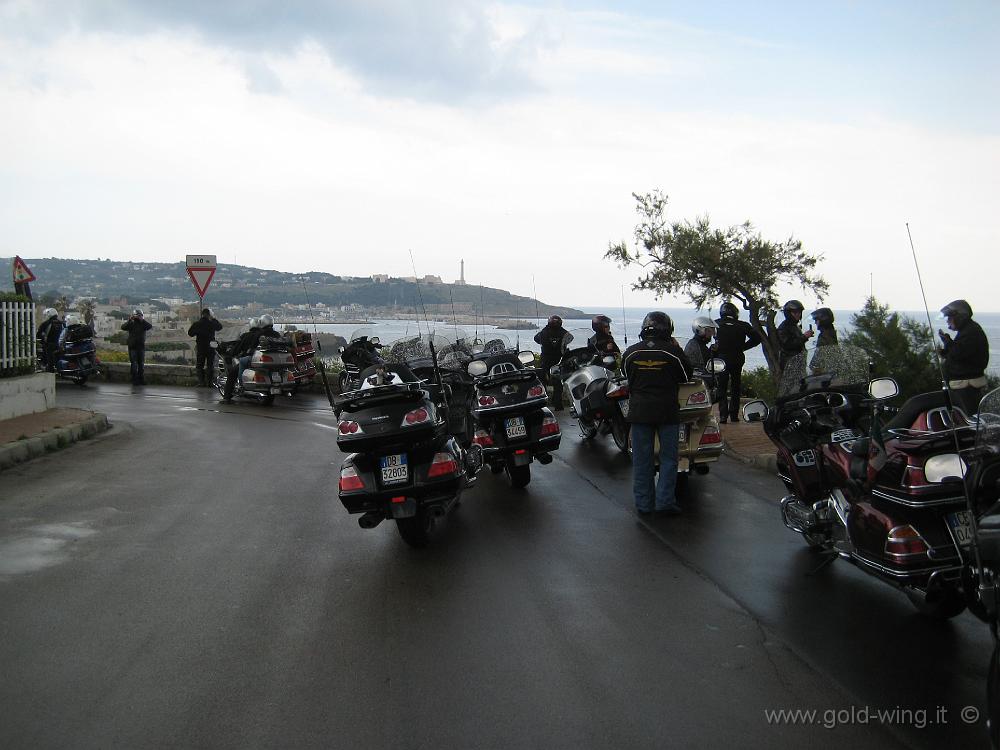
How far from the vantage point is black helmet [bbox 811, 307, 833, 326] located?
1166 centimetres

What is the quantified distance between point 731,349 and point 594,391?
360 centimetres

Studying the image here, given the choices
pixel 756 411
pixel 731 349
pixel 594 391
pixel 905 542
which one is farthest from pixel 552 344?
pixel 905 542

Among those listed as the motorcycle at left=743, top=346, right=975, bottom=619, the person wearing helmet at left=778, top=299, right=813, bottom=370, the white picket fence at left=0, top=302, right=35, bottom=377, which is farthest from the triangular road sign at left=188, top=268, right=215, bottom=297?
the motorcycle at left=743, top=346, right=975, bottom=619

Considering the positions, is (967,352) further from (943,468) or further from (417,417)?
(417,417)

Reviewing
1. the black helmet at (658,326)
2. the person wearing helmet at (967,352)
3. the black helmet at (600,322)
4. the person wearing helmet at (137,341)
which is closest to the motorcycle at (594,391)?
the black helmet at (600,322)

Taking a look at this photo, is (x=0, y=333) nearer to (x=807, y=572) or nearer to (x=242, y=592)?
(x=242, y=592)

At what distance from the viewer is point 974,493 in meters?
4.20

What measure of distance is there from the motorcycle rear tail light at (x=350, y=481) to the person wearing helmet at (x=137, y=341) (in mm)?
15883

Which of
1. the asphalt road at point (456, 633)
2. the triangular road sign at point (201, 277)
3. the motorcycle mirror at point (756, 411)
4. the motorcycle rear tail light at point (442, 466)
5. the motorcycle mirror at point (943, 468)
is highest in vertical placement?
the triangular road sign at point (201, 277)

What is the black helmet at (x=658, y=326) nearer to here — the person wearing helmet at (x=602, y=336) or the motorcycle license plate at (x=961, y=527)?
the motorcycle license plate at (x=961, y=527)

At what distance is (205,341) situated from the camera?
21734 mm

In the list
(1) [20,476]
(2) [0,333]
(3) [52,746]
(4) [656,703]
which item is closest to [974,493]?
(4) [656,703]

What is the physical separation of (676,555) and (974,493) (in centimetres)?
310

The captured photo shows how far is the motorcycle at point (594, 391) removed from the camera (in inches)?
458
